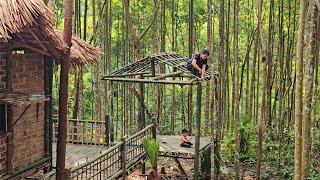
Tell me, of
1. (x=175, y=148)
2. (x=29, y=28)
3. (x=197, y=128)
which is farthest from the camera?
(x=175, y=148)

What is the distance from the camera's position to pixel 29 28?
6.89 m

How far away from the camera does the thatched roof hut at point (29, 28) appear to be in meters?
6.43

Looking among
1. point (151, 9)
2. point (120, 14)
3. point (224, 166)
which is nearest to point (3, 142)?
point (224, 166)

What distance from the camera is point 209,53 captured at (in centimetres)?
973

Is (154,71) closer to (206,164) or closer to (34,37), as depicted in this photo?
(206,164)

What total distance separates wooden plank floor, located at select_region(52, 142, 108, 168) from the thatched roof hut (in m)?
2.44

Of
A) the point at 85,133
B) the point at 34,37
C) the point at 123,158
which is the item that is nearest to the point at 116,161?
the point at 123,158

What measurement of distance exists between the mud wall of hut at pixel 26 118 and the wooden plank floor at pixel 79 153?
2.56 feet

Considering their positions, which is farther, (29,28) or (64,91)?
(29,28)

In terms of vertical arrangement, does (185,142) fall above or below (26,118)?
below

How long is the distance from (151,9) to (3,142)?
12.1 metres

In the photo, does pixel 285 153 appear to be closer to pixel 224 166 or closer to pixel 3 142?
pixel 224 166

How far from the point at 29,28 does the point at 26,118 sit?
1.94m

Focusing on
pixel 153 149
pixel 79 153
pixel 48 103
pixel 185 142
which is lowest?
pixel 79 153
